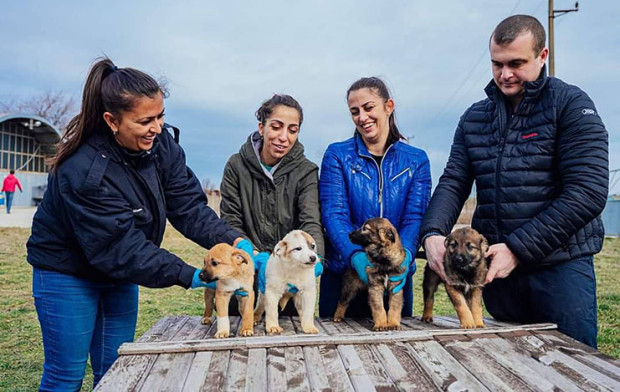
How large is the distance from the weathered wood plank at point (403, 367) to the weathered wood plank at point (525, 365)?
515mm

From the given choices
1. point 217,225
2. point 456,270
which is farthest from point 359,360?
point 217,225

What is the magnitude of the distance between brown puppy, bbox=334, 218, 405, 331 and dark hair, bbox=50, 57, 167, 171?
6.58 feet

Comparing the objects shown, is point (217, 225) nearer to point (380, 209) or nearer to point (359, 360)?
point (380, 209)

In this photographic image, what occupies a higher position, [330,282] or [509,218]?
[509,218]

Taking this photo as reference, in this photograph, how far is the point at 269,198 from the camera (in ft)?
15.8

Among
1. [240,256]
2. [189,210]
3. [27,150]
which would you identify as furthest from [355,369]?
[27,150]

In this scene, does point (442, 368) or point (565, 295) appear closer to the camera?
point (442, 368)

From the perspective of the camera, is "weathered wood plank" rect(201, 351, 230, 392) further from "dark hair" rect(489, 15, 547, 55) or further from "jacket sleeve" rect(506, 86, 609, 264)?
"dark hair" rect(489, 15, 547, 55)

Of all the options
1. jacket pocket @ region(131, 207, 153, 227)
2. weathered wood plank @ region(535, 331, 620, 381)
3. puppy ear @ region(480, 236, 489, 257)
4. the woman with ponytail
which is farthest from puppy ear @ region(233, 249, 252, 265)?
weathered wood plank @ region(535, 331, 620, 381)

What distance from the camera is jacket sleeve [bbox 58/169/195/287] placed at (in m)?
3.54

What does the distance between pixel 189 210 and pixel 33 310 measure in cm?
755

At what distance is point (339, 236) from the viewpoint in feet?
15.4

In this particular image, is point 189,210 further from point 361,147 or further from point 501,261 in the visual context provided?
point 501,261

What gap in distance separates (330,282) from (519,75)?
8.50ft
